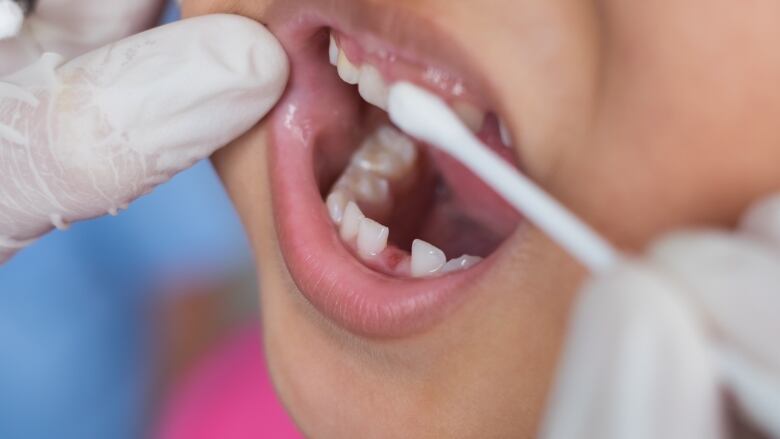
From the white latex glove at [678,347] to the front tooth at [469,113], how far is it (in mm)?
311

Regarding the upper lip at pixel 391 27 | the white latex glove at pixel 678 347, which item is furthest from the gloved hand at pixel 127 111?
the white latex glove at pixel 678 347

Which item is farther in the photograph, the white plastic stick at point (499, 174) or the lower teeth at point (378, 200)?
the lower teeth at point (378, 200)

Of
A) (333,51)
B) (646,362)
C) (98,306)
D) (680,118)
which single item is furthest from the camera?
(98,306)

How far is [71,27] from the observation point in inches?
37.8

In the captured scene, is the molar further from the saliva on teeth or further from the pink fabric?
the pink fabric

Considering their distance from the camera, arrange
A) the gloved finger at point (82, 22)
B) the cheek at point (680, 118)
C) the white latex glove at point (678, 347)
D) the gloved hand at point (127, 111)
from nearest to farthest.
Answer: the white latex glove at point (678, 347) → the cheek at point (680, 118) → the gloved hand at point (127, 111) → the gloved finger at point (82, 22)

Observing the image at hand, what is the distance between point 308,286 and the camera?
34.0 inches

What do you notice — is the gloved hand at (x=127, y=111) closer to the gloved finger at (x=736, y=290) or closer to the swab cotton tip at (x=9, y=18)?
the swab cotton tip at (x=9, y=18)

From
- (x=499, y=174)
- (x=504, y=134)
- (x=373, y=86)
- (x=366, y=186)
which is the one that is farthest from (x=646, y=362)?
(x=366, y=186)

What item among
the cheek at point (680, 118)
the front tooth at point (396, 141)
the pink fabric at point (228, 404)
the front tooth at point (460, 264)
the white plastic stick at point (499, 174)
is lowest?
the pink fabric at point (228, 404)

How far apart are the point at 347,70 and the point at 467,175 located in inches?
9.8

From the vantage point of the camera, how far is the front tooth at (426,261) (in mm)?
841

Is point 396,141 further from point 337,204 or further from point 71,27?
point 71,27

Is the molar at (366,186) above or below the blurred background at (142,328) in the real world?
above
